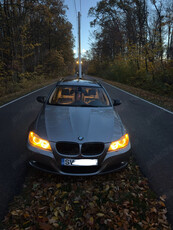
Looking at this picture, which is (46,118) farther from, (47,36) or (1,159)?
(47,36)

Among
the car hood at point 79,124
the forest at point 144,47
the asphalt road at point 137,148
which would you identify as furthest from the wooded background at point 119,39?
the car hood at point 79,124

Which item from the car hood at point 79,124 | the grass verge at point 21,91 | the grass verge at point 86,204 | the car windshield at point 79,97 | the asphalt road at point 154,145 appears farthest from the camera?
the grass verge at point 21,91

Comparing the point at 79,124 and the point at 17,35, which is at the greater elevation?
the point at 17,35

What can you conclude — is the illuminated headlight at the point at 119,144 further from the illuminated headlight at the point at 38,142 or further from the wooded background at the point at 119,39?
the wooded background at the point at 119,39

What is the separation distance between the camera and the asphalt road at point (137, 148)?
2.94 meters

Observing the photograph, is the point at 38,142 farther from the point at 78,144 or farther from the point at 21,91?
the point at 21,91

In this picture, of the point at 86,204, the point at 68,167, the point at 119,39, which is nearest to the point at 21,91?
the point at 68,167

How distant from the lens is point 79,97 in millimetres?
4273

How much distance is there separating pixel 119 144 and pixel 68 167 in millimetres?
909

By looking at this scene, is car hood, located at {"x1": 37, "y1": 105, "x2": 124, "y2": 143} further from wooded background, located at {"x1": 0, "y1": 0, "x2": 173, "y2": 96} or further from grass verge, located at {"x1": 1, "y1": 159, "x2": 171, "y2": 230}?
wooded background, located at {"x1": 0, "y1": 0, "x2": 173, "y2": 96}

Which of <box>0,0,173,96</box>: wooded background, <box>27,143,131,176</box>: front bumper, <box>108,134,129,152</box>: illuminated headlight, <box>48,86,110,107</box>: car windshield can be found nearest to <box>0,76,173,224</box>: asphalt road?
<box>27,143,131,176</box>: front bumper

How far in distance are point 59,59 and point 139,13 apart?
65.0ft

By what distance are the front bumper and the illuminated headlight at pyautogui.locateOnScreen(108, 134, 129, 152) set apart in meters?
0.06

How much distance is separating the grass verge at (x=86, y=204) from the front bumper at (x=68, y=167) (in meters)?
0.31
